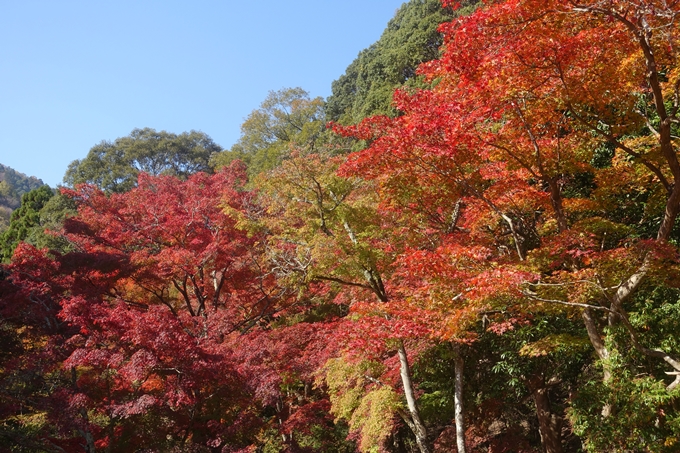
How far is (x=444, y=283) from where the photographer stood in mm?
6312

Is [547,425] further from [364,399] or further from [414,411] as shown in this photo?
[364,399]

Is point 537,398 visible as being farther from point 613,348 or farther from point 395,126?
point 395,126

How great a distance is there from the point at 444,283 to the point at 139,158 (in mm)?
28552

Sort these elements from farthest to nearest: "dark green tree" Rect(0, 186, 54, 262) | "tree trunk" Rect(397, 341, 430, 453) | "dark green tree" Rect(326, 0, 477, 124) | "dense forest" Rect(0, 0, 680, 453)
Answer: "dark green tree" Rect(0, 186, 54, 262) < "dark green tree" Rect(326, 0, 477, 124) < "tree trunk" Rect(397, 341, 430, 453) < "dense forest" Rect(0, 0, 680, 453)

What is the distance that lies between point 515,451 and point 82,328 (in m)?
9.81

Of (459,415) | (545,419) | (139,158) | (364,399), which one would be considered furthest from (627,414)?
(139,158)

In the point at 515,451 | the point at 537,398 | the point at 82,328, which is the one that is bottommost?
the point at 515,451

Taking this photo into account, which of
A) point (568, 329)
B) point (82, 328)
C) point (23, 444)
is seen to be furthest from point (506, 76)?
point (23, 444)

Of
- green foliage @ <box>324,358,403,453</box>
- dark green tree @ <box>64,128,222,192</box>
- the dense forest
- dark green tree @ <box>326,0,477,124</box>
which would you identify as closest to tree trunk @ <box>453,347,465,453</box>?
the dense forest

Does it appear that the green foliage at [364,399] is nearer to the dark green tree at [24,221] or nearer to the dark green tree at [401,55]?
the dark green tree at [401,55]

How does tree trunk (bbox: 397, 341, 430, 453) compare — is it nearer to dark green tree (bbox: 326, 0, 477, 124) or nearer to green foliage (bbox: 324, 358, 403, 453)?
green foliage (bbox: 324, 358, 403, 453)

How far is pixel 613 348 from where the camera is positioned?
593 cm

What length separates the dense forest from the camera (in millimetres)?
5457

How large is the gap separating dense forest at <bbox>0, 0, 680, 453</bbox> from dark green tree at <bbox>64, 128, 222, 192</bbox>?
15751 mm
